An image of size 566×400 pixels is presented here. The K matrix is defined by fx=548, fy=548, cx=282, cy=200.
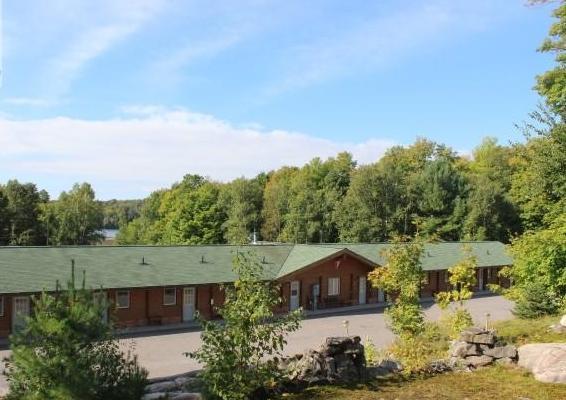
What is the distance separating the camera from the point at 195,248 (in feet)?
116

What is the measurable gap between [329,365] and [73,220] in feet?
262

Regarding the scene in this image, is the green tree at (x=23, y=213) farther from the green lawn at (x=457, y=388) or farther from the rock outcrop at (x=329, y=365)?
the green lawn at (x=457, y=388)

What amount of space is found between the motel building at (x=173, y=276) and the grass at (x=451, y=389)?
389 inches

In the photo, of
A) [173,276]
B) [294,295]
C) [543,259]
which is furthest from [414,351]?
[294,295]

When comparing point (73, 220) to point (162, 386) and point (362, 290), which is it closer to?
point (362, 290)

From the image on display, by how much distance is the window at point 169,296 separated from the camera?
31.0 meters

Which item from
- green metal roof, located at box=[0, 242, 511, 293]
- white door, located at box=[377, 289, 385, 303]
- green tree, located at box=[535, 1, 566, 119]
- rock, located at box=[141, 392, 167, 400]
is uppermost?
green tree, located at box=[535, 1, 566, 119]

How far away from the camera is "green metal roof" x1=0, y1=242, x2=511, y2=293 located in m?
27.3

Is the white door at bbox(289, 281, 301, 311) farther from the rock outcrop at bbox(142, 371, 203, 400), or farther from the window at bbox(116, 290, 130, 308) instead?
the rock outcrop at bbox(142, 371, 203, 400)

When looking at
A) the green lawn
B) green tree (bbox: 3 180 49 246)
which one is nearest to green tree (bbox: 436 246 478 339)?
the green lawn

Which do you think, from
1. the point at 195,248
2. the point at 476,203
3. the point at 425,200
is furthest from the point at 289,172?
the point at 195,248

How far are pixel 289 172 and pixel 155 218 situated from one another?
931 inches

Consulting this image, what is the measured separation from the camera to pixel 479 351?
1505 cm

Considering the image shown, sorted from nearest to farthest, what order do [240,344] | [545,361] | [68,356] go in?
1. [68,356]
2. [240,344]
3. [545,361]
